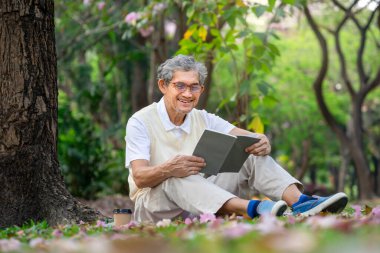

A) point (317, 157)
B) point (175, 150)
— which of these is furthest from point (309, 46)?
point (175, 150)

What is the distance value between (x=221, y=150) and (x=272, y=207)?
0.62m

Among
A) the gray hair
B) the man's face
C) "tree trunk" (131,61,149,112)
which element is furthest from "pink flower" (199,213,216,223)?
"tree trunk" (131,61,149,112)

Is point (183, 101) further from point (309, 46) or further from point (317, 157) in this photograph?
point (317, 157)

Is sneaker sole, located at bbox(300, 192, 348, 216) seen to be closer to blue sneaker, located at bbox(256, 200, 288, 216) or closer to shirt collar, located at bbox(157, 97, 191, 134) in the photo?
blue sneaker, located at bbox(256, 200, 288, 216)

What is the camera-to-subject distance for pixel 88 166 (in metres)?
12.0

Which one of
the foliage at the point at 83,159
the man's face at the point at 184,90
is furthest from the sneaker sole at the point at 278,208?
the foliage at the point at 83,159

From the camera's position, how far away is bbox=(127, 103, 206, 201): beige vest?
5340 millimetres

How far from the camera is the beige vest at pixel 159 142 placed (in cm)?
534

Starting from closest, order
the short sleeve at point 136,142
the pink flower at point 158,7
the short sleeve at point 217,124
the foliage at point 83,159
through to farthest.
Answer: the short sleeve at point 136,142 → the short sleeve at point 217,124 → the pink flower at point 158,7 → the foliage at point 83,159

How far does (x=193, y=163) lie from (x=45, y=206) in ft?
4.00

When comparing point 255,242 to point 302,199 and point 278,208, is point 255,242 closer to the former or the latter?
point 278,208

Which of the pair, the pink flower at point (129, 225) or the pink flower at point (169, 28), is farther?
the pink flower at point (169, 28)

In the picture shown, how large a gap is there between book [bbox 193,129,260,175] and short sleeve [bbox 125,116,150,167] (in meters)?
0.38

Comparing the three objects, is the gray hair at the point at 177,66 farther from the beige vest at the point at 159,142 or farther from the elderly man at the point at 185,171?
the beige vest at the point at 159,142
